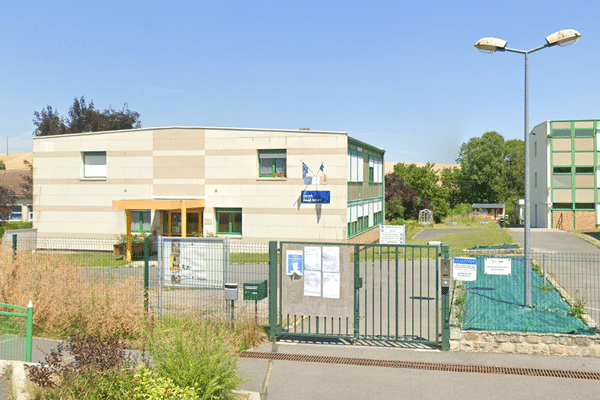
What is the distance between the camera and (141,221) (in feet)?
94.3

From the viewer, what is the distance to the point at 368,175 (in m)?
34.0

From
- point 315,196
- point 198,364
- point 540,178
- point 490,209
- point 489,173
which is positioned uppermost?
point 489,173

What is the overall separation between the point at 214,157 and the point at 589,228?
36596 mm

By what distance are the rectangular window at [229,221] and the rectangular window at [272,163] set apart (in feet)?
7.77

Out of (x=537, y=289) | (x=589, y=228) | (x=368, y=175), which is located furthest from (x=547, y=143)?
(x=537, y=289)

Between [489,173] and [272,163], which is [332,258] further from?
[489,173]

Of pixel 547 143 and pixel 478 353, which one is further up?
pixel 547 143

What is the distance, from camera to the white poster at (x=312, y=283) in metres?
10.2

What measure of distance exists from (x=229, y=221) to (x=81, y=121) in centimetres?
Result: 3210

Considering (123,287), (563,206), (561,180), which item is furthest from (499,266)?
(561,180)

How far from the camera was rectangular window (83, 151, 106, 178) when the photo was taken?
96.1 ft

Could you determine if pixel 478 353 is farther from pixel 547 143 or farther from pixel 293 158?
pixel 547 143

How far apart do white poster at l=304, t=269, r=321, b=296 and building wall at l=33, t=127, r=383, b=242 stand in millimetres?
16086

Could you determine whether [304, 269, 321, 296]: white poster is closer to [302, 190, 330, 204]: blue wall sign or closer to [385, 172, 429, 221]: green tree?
[302, 190, 330, 204]: blue wall sign
